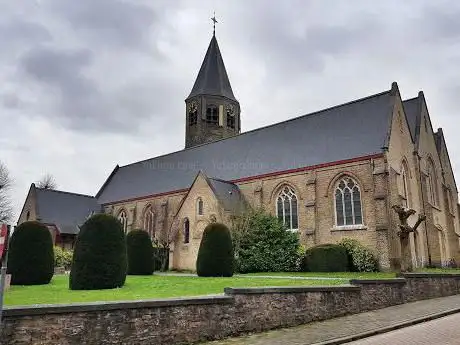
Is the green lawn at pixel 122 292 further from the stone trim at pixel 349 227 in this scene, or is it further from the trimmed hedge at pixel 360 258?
the stone trim at pixel 349 227

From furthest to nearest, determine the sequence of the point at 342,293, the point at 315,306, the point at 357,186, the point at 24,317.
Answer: the point at 357,186 < the point at 342,293 < the point at 315,306 < the point at 24,317

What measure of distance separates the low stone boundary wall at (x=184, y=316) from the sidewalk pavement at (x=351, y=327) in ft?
1.06

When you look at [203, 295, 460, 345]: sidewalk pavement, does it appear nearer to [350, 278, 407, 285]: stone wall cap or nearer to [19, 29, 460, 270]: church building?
[350, 278, 407, 285]: stone wall cap

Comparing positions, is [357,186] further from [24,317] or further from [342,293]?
[24,317]

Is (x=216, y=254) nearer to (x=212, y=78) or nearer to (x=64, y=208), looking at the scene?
(x=64, y=208)

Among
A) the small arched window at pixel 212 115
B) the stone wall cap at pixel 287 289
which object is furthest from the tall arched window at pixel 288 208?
the small arched window at pixel 212 115

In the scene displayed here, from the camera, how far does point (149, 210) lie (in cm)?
3816

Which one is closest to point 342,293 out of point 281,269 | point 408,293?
point 408,293

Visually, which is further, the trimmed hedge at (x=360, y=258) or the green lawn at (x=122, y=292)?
the trimmed hedge at (x=360, y=258)

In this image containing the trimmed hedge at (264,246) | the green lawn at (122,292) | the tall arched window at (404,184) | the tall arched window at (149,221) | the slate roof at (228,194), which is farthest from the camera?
the tall arched window at (149,221)

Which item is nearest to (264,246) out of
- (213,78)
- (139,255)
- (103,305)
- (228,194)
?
(228,194)

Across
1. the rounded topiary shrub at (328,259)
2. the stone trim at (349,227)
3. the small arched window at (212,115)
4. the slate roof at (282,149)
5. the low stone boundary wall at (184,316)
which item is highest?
the small arched window at (212,115)

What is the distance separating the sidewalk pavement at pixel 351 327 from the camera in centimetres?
876

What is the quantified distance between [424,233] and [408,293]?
13.9 m
